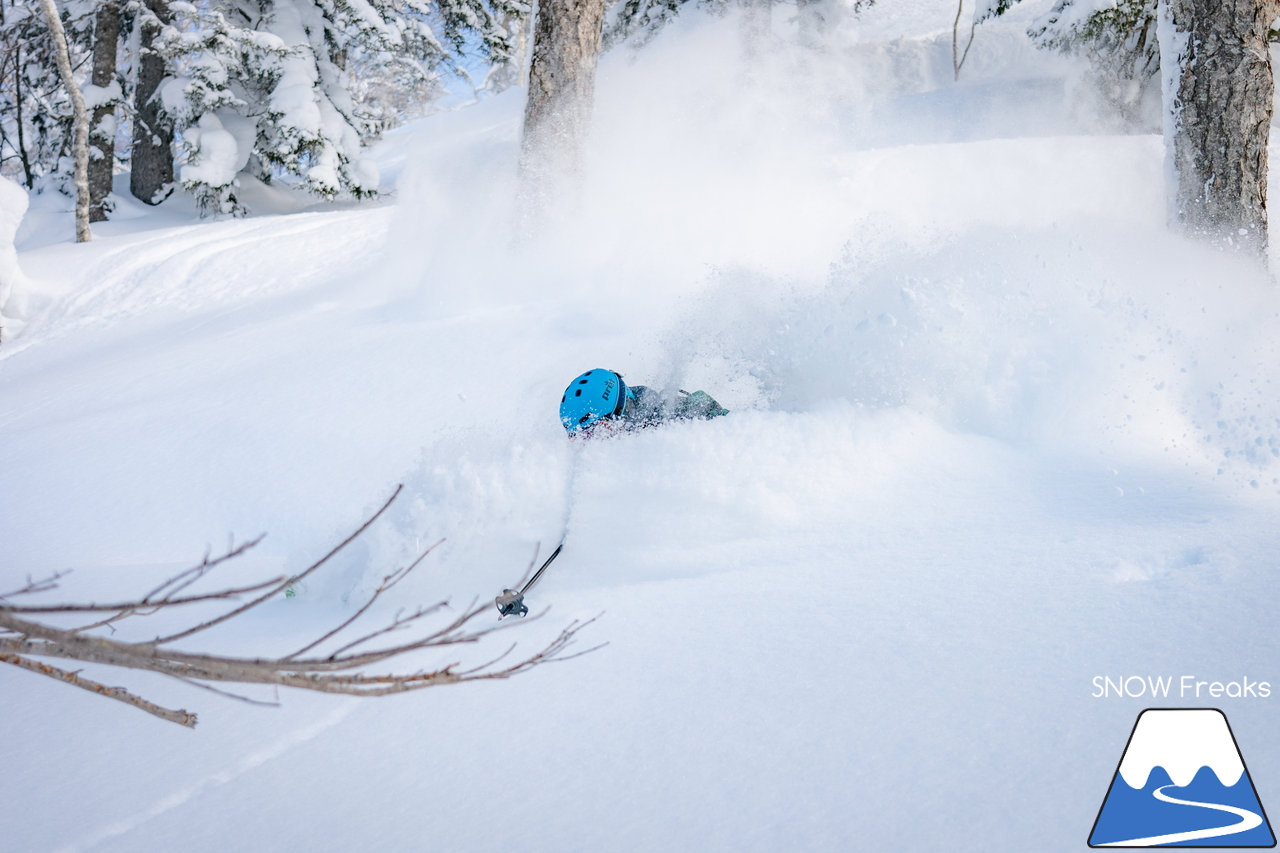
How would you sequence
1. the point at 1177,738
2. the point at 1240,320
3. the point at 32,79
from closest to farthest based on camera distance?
1. the point at 1177,738
2. the point at 1240,320
3. the point at 32,79

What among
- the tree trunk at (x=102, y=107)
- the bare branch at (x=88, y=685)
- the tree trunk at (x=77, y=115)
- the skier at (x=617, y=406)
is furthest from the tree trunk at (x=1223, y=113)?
the tree trunk at (x=102, y=107)

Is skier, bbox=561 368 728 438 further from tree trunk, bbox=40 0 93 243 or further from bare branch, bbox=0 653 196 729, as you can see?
tree trunk, bbox=40 0 93 243

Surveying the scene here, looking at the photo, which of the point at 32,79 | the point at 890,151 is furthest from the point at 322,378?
the point at 32,79

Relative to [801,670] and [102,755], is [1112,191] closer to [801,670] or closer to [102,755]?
[801,670]

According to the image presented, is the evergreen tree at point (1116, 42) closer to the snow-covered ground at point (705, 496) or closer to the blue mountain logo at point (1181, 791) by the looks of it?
the snow-covered ground at point (705, 496)

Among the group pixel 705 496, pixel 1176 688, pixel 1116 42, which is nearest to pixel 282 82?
pixel 705 496

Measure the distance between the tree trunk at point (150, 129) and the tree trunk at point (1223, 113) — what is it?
479 inches

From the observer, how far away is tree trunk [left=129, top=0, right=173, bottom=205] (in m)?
11.2

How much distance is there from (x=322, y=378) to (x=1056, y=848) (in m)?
4.96

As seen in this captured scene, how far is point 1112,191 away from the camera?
20.5 feet

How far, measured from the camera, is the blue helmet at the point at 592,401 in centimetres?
351

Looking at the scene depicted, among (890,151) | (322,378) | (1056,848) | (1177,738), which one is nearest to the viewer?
(1056,848)

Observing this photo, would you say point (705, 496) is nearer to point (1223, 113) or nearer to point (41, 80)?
point (1223, 113)

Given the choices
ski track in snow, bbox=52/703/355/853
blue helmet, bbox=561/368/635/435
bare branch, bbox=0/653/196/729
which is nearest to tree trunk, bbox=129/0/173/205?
blue helmet, bbox=561/368/635/435
